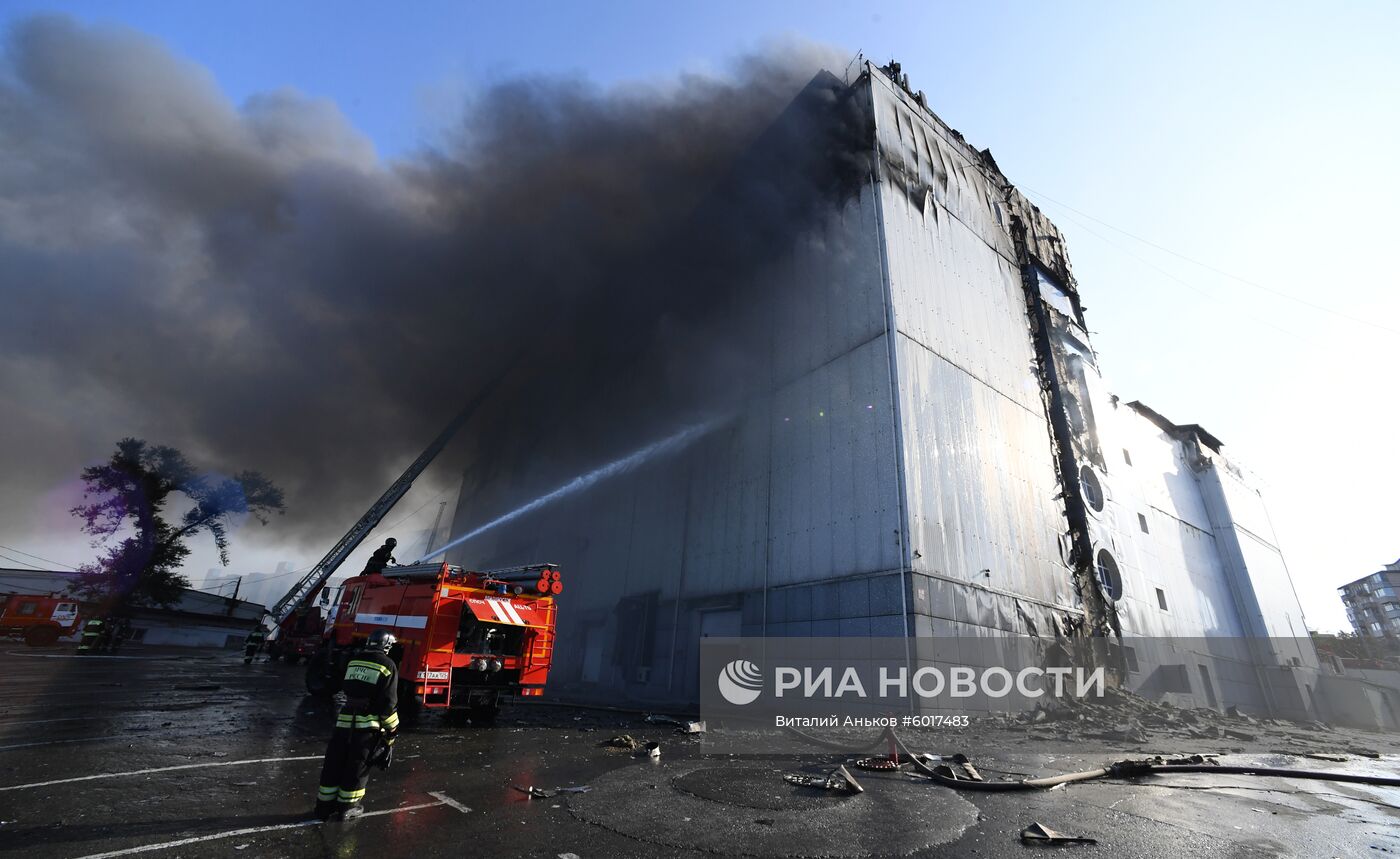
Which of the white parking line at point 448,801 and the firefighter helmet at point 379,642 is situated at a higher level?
the firefighter helmet at point 379,642

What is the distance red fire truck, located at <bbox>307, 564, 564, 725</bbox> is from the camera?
8.51 metres

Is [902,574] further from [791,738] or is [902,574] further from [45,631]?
[45,631]

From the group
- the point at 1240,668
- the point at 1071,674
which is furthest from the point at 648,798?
the point at 1240,668

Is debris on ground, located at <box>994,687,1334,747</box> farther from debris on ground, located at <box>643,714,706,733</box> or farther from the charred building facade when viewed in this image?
debris on ground, located at <box>643,714,706,733</box>

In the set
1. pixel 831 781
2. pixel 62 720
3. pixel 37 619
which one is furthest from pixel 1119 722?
pixel 37 619

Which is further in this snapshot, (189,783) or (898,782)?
(898,782)

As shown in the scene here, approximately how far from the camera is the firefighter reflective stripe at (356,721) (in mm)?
4305

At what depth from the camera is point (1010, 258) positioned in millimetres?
22203

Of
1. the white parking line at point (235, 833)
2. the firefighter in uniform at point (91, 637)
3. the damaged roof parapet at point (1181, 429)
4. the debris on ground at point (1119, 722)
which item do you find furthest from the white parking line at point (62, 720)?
the damaged roof parapet at point (1181, 429)

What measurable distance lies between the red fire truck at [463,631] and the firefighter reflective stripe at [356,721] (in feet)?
13.9

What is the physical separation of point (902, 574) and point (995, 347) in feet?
34.6

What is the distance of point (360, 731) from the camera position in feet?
14.1

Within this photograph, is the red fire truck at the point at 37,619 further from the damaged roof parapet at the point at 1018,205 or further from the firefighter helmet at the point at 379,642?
the damaged roof parapet at the point at 1018,205

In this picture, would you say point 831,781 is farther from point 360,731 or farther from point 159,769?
point 159,769
